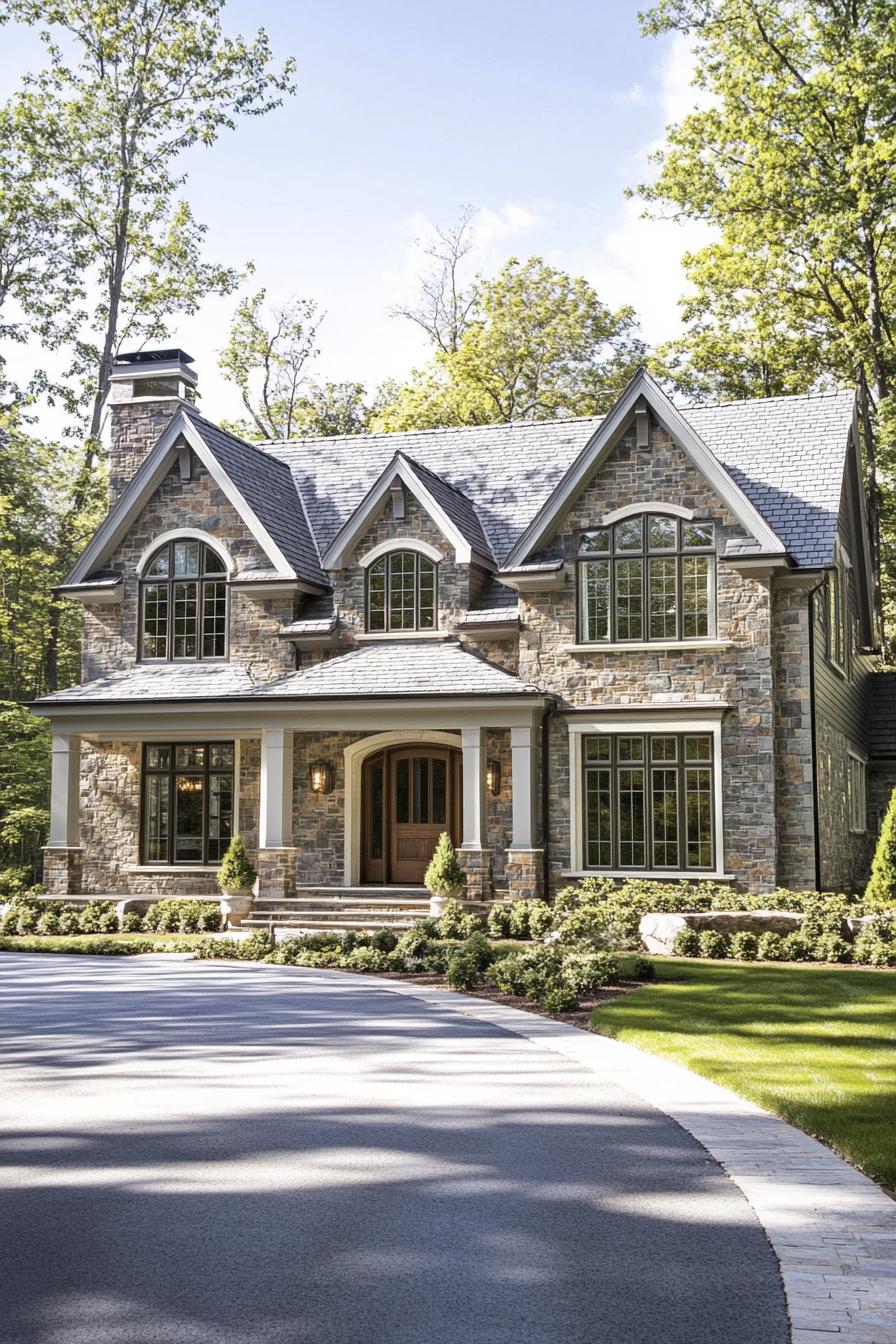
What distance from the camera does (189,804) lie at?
22.6m

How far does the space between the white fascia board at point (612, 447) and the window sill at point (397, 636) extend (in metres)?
1.81

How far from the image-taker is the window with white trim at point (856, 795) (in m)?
24.4

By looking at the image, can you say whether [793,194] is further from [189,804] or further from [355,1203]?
[355,1203]

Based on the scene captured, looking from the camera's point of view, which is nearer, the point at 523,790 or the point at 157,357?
the point at 523,790

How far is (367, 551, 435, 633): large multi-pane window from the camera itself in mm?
22156

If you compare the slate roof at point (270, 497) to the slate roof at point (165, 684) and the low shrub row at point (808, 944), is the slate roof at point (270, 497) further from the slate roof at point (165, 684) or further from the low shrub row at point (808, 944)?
the low shrub row at point (808, 944)

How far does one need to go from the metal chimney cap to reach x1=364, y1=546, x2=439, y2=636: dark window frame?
640cm

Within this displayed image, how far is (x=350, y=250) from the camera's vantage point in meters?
24.7

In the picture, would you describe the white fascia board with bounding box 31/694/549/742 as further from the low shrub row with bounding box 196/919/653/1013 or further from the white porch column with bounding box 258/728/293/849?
the low shrub row with bounding box 196/919/653/1013

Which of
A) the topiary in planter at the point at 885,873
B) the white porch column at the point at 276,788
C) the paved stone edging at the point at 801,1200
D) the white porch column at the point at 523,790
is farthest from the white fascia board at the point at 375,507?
the paved stone edging at the point at 801,1200

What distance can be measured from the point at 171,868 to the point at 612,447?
1001 centimetres

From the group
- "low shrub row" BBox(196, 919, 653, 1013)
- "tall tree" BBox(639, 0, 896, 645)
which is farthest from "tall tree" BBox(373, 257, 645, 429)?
"low shrub row" BBox(196, 919, 653, 1013)

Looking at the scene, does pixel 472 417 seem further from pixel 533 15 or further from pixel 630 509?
pixel 533 15

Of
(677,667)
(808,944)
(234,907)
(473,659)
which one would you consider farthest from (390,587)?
(808,944)
